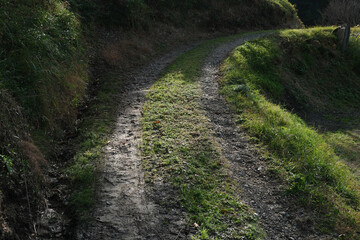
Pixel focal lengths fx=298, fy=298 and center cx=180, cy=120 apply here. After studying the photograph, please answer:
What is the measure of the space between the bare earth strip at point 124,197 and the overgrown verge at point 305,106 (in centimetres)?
302

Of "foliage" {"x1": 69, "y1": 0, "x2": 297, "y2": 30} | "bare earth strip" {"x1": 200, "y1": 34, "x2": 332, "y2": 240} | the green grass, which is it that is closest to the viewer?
the green grass

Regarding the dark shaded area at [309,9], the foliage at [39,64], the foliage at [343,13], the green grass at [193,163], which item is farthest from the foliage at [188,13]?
the dark shaded area at [309,9]

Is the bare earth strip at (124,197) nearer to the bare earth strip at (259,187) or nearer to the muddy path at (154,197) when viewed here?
the muddy path at (154,197)

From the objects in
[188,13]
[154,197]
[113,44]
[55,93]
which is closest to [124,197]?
[154,197]

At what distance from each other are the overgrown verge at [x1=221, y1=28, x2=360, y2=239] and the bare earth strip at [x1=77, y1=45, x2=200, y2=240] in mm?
3023

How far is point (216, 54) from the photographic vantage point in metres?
15.2

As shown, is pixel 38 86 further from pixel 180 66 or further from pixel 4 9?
pixel 180 66

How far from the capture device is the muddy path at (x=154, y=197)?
15.7 ft

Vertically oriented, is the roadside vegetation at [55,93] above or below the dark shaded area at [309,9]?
below

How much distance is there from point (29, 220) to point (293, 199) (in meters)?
4.76

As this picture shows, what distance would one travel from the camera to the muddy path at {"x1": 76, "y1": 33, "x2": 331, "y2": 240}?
4.77m

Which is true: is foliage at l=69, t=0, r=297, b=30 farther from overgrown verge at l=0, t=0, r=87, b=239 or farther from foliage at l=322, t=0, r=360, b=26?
overgrown verge at l=0, t=0, r=87, b=239

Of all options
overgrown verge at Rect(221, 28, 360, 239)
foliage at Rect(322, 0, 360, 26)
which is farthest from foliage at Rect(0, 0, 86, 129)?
foliage at Rect(322, 0, 360, 26)

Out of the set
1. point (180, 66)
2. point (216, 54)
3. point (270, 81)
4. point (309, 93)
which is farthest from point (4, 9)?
point (309, 93)
